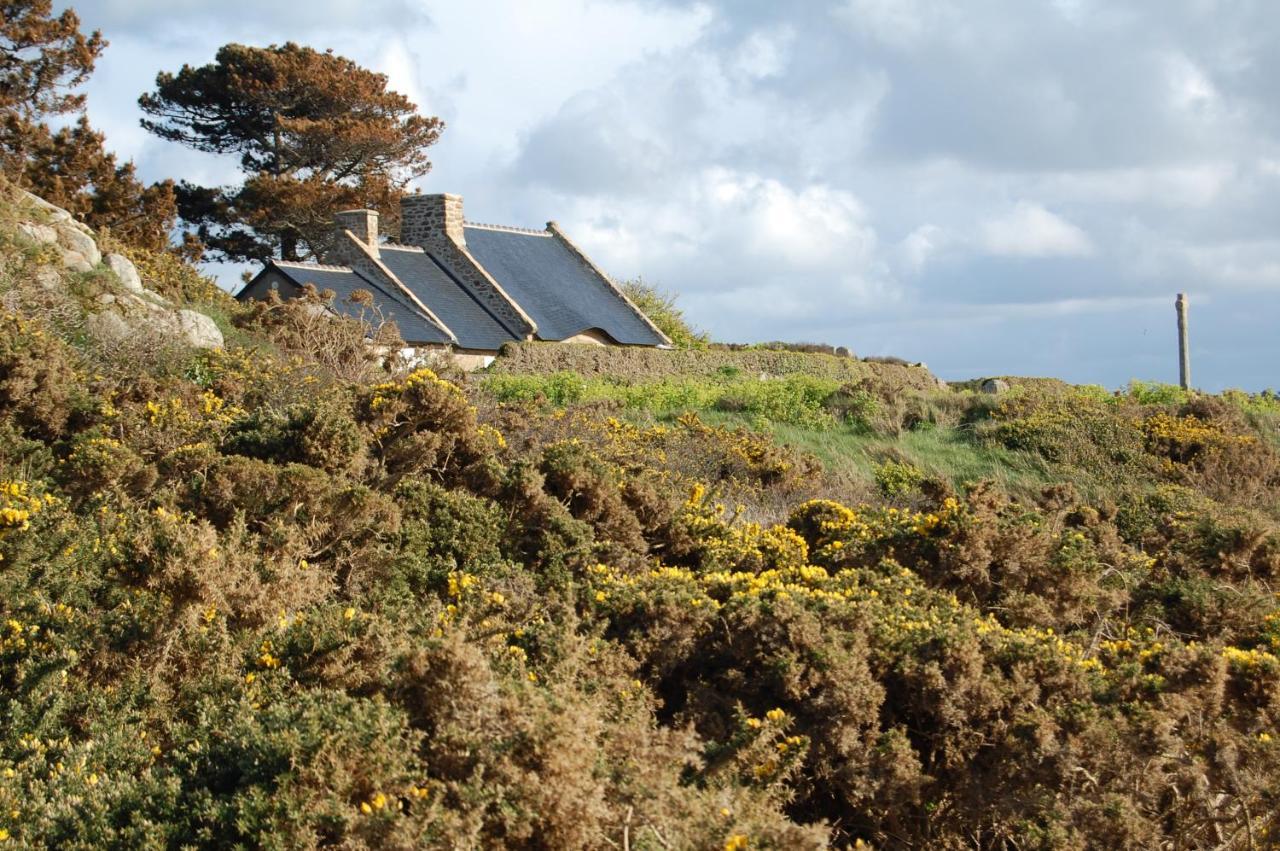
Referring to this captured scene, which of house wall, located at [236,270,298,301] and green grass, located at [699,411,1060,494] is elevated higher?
house wall, located at [236,270,298,301]

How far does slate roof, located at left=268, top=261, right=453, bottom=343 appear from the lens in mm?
26672

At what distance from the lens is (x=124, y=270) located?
54.6 feet

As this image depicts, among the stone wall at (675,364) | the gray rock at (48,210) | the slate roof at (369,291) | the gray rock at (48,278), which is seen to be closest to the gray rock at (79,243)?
the gray rock at (48,210)

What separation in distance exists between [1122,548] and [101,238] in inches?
598

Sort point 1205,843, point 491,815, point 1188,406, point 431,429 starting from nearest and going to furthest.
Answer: point 491,815, point 1205,843, point 431,429, point 1188,406

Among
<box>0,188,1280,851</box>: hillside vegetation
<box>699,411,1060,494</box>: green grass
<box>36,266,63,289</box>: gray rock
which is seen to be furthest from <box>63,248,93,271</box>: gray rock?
<box>699,411,1060,494</box>: green grass

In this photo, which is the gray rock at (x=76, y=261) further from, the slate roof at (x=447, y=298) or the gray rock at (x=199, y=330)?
the slate roof at (x=447, y=298)

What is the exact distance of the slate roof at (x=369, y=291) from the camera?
26672mm

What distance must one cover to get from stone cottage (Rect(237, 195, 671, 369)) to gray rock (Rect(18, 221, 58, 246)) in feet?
30.8

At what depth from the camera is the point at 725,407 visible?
19.1 m

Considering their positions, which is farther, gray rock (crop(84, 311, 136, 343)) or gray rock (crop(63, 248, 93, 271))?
gray rock (crop(63, 248, 93, 271))

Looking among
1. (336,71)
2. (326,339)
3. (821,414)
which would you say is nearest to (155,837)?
(326,339)

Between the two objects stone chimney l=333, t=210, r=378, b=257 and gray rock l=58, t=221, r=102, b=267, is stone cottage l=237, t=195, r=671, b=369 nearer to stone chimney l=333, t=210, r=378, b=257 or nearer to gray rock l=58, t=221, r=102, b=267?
stone chimney l=333, t=210, r=378, b=257

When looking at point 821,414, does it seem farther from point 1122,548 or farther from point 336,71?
point 336,71
